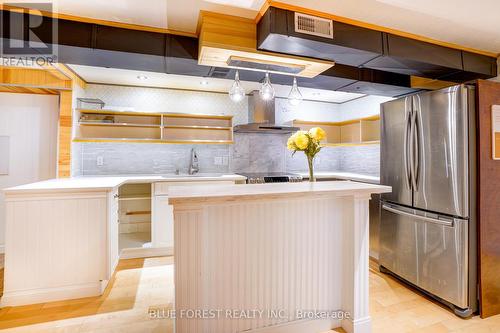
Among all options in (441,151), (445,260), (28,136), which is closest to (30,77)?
(28,136)

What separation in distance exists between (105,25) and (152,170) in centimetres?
219

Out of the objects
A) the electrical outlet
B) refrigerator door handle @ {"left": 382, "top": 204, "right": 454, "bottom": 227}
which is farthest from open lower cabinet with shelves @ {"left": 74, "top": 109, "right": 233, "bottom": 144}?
refrigerator door handle @ {"left": 382, "top": 204, "right": 454, "bottom": 227}

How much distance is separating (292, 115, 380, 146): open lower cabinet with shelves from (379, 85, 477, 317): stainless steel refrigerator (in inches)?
50.4

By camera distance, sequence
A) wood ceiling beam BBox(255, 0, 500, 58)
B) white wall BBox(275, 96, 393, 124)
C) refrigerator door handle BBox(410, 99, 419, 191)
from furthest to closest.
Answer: white wall BBox(275, 96, 393, 124) → refrigerator door handle BBox(410, 99, 419, 191) → wood ceiling beam BBox(255, 0, 500, 58)

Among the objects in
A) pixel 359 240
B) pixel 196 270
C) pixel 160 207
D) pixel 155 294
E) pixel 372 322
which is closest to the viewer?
pixel 196 270

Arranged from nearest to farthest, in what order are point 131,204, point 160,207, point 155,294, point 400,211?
point 155,294 < point 400,211 < point 160,207 < point 131,204

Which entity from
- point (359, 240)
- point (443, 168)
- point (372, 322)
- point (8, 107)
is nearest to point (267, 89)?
point (359, 240)

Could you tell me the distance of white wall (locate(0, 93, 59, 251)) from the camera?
3.23 m

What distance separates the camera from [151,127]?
3.79 metres

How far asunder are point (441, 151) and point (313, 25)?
59.1 inches

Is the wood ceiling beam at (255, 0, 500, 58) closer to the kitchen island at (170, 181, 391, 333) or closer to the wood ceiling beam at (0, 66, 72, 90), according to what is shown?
the kitchen island at (170, 181, 391, 333)

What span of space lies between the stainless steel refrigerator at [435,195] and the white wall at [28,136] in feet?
13.8

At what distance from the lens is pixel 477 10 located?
1855 millimetres

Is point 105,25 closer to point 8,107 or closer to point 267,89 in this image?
point 267,89
